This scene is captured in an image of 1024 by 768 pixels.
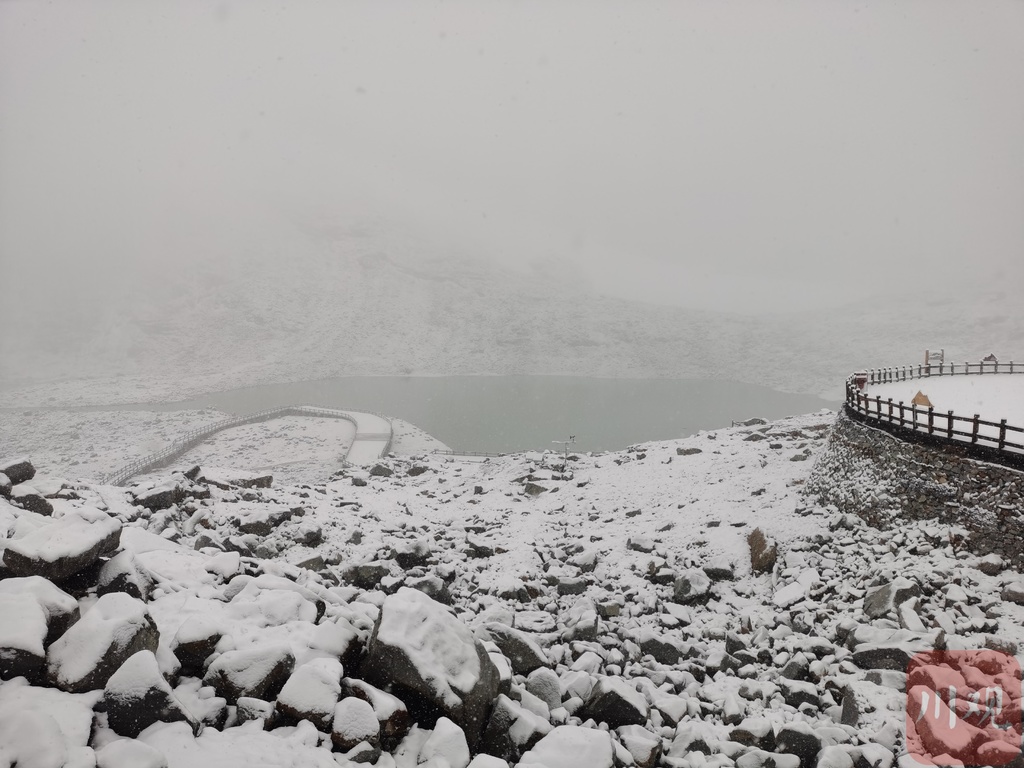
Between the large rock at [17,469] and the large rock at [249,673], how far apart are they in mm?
9292

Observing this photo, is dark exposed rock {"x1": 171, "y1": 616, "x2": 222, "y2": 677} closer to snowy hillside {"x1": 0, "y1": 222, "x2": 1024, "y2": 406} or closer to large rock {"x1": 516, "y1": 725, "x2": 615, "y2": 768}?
large rock {"x1": 516, "y1": 725, "x2": 615, "y2": 768}

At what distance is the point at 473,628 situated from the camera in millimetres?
10031

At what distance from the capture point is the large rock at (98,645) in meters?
4.93

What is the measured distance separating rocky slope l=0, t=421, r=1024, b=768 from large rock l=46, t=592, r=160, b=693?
3cm

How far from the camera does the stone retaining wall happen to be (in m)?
10.6

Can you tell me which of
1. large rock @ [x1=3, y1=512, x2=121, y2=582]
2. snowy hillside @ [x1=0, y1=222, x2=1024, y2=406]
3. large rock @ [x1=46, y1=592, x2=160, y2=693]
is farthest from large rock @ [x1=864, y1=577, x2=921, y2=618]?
snowy hillside @ [x1=0, y1=222, x2=1024, y2=406]

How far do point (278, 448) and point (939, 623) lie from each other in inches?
1785

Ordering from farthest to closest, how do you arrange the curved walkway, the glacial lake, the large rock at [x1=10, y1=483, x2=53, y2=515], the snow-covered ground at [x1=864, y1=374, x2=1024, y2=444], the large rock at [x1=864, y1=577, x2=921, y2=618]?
the glacial lake, the curved walkway, the snow-covered ground at [x1=864, y1=374, x2=1024, y2=444], the large rock at [x1=864, y1=577, x2=921, y2=618], the large rock at [x1=10, y1=483, x2=53, y2=515]

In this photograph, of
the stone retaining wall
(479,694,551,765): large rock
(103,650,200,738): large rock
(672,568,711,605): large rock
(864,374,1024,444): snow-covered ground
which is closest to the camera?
(103,650,200,738): large rock

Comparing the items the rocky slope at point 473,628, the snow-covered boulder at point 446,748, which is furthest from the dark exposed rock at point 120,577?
the snow-covered boulder at point 446,748

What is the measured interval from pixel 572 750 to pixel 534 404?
67.0m

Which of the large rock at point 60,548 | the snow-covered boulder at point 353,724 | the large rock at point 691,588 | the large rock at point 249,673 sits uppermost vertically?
the large rock at point 60,548

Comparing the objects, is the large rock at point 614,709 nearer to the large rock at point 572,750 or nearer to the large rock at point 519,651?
the large rock at point 519,651

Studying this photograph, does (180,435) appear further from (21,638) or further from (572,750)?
(572,750)
